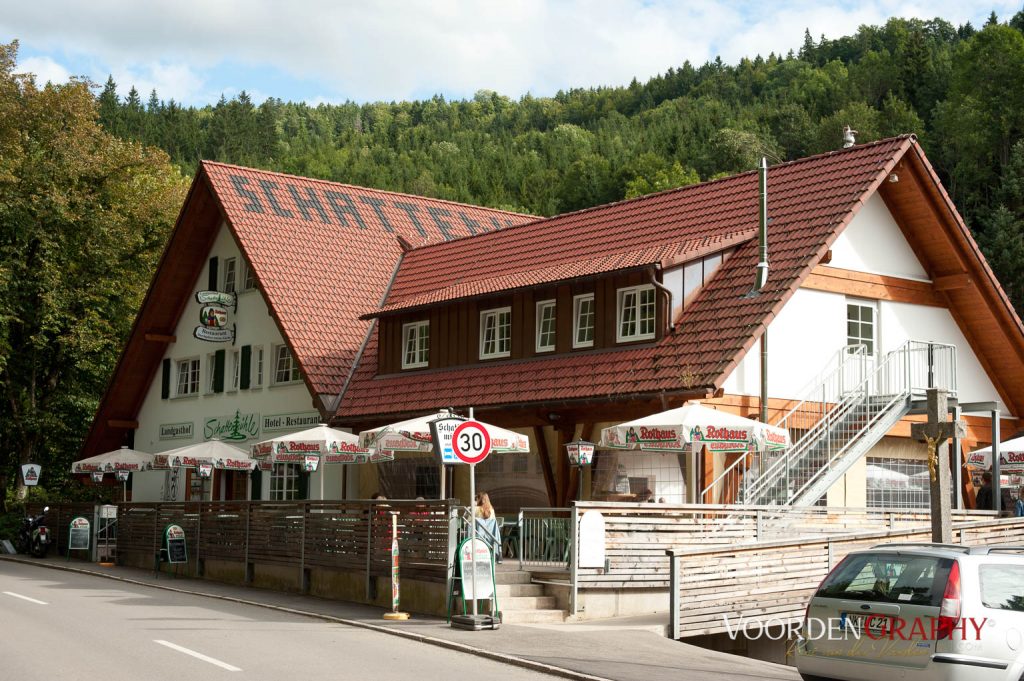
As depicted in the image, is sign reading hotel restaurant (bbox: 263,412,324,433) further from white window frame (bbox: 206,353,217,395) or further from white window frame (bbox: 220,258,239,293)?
white window frame (bbox: 220,258,239,293)

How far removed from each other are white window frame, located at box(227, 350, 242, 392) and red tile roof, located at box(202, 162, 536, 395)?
3.53 meters

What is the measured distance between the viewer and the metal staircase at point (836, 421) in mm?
22438

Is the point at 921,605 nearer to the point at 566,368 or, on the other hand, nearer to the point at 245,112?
the point at 566,368

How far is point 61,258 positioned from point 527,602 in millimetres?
28571

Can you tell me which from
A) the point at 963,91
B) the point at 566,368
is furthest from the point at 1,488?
the point at 963,91

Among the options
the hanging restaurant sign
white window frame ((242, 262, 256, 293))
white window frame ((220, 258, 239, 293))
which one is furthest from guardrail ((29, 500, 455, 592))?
white window frame ((220, 258, 239, 293))

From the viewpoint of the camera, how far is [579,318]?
26188mm

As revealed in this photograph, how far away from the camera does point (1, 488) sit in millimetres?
44406

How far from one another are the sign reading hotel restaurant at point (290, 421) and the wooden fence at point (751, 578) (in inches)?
580

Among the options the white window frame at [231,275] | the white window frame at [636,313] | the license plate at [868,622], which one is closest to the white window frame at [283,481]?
the white window frame at [231,275]

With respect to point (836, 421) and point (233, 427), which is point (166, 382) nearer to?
point (233, 427)

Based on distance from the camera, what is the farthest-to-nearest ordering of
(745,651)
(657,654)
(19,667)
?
(745,651) < (657,654) < (19,667)

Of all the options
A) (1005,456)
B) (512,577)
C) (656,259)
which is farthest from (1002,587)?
(1005,456)

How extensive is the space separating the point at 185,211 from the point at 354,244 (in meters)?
4.71
